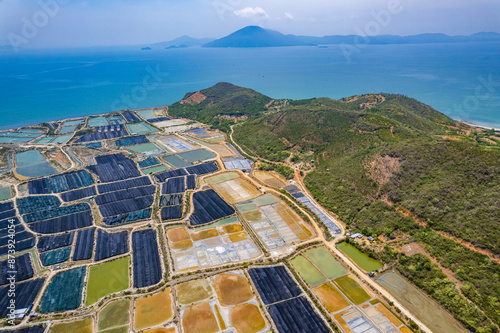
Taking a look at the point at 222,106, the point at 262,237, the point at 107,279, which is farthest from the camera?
the point at 222,106

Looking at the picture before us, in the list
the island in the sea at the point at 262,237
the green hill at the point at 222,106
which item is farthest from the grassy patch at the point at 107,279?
the green hill at the point at 222,106

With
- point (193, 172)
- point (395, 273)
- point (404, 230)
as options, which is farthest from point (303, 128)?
point (395, 273)

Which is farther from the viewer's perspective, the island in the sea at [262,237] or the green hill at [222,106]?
the green hill at [222,106]

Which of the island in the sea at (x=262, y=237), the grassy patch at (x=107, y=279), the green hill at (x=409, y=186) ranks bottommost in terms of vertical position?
the grassy patch at (x=107, y=279)

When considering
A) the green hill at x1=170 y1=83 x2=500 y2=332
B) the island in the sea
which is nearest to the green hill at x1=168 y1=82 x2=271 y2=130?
the green hill at x1=170 y1=83 x2=500 y2=332

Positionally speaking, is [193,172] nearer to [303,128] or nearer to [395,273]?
[303,128]

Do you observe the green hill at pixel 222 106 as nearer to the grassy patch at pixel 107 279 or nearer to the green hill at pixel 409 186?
the green hill at pixel 409 186

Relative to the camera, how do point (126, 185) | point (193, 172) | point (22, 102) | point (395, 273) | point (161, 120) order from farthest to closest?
point (22, 102) < point (161, 120) < point (193, 172) < point (126, 185) < point (395, 273)

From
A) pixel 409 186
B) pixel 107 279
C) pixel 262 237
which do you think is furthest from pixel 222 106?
pixel 107 279

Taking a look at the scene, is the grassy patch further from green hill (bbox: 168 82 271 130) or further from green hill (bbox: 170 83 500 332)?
green hill (bbox: 168 82 271 130)

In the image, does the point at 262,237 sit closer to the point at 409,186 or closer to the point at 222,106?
the point at 409,186

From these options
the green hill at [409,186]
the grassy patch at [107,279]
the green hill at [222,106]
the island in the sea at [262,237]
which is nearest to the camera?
the island in the sea at [262,237]
